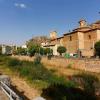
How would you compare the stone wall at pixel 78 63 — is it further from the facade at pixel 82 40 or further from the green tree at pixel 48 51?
the green tree at pixel 48 51

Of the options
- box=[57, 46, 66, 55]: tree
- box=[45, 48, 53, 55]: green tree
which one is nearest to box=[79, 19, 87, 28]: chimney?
box=[57, 46, 66, 55]: tree

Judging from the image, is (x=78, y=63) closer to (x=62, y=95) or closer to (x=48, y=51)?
(x=62, y=95)

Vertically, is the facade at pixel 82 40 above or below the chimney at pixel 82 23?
below

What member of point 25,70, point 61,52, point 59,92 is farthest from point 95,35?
point 59,92

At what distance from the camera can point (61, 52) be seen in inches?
2355

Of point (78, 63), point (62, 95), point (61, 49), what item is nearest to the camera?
point (62, 95)

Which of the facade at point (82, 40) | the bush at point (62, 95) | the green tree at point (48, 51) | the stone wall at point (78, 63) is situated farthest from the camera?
the green tree at point (48, 51)

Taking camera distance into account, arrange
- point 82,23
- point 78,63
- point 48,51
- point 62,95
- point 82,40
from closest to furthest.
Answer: point 62,95
point 78,63
point 82,40
point 82,23
point 48,51

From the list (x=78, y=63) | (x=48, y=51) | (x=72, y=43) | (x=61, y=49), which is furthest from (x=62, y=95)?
(x=48, y=51)

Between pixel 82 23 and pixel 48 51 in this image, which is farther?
pixel 48 51

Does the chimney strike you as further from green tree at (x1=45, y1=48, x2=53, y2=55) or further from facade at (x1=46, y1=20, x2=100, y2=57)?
green tree at (x1=45, y1=48, x2=53, y2=55)

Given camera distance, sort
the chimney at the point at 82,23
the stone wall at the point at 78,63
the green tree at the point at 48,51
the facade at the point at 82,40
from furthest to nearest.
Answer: the green tree at the point at 48,51 < the chimney at the point at 82,23 < the facade at the point at 82,40 < the stone wall at the point at 78,63

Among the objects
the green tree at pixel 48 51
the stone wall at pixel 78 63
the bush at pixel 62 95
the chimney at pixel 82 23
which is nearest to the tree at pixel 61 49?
the green tree at pixel 48 51

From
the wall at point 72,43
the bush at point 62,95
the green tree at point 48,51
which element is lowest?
the bush at point 62,95
